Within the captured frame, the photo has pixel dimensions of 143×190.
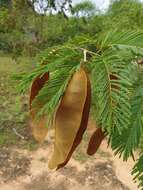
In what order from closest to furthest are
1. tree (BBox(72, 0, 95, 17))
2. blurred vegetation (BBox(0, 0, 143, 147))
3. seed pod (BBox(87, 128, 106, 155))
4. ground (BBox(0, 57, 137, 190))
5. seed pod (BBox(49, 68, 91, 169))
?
seed pod (BBox(49, 68, 91, 169))
seed pod (BBox(87, 128, 106, 155))
ground (BBox(0, 57, 137, 190))
blurred vegetation (BBox(0, 0, 143, 147))
tree (BBox(72, 0, 95, 17))

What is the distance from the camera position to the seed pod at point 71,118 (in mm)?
488

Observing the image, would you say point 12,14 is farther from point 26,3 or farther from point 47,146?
point 47,146

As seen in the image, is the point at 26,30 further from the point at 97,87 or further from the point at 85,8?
the point at 97,87

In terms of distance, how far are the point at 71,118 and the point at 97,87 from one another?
59 millimetres

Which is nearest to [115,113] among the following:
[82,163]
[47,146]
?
[82,163]

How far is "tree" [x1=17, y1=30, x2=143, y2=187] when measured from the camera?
0.50 meters

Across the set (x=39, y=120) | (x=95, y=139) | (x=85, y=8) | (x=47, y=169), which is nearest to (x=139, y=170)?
(x=95, y=139)

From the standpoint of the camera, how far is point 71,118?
1.62ft

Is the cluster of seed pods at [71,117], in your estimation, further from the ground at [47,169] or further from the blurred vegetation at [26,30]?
the blurred vegetation at [26,30]

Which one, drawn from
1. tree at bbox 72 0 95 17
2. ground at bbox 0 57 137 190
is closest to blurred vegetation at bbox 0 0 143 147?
ground at bbox 0 57 137 190

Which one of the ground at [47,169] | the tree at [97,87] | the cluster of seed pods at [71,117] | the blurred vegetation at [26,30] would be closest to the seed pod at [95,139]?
the tree at [97,87]

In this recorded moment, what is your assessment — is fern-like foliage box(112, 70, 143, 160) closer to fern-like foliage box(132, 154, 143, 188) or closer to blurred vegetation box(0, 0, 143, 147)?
fern-like foliage box(132, 154, 143, 188)

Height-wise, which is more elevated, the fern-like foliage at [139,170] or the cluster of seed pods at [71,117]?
the cluster of seed pods at [71,117]

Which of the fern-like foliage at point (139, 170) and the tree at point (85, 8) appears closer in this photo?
the fern-like foliage at point (139, 170)
